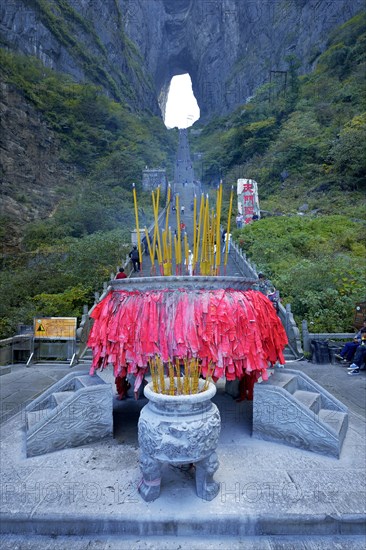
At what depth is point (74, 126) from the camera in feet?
116

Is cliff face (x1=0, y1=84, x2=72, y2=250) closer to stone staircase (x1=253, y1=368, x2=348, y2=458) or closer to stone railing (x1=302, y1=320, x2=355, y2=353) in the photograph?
stone railing (x1=302, y1=320, x2=355, y2=353)

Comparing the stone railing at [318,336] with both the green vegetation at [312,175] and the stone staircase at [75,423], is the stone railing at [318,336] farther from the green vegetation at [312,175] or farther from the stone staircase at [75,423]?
the stone staircase at [75,423]

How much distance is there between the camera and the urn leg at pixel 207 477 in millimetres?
3564

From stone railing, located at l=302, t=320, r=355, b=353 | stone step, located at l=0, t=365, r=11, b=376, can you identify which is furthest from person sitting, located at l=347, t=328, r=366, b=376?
stone step, located at l=0, t=365, r=11, b=376

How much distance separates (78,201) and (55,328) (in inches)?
749

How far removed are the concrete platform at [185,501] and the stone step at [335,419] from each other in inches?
8.2

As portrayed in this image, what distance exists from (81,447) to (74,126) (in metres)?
35.1

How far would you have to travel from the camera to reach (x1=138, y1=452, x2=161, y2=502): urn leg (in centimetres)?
353

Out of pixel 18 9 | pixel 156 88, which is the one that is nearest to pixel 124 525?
pixel 18 9

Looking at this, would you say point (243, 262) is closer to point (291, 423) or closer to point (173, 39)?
point (291, 423)

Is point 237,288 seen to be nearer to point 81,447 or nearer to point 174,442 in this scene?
point 174,442

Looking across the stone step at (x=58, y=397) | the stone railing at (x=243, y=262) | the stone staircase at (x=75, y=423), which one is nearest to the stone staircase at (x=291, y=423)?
the stone staircase at (x=75, y=423)

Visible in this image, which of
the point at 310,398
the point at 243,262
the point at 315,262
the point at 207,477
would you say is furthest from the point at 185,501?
the point at 243,262

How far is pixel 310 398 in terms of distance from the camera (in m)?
5.22
